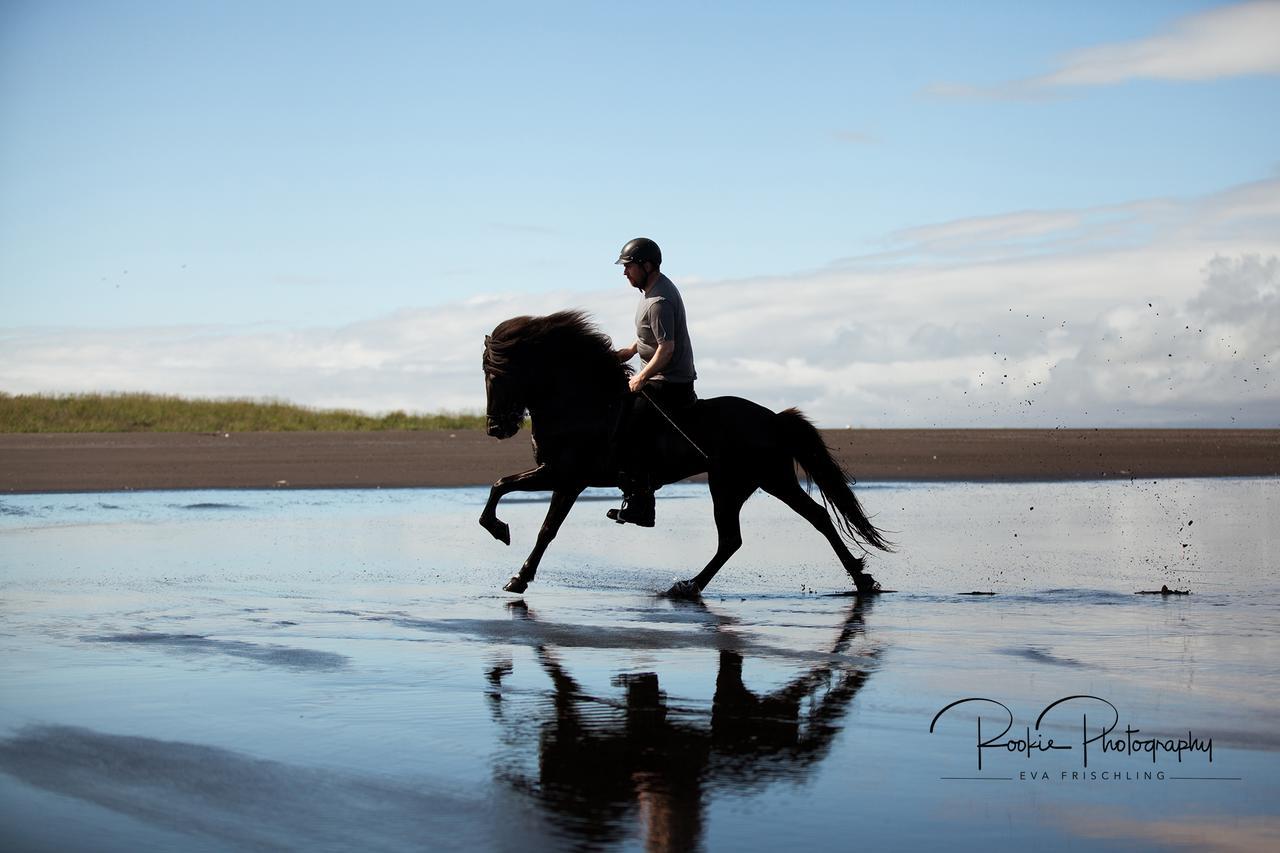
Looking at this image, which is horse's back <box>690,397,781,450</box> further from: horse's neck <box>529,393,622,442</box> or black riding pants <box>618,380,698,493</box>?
horse's neck <box>529,393,622,442</box>

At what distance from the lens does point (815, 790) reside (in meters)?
4.27

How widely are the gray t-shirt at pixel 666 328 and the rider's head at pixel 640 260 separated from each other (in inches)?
3.6

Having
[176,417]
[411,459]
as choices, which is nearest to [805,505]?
[411,459]

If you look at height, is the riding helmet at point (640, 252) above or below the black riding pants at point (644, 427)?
above

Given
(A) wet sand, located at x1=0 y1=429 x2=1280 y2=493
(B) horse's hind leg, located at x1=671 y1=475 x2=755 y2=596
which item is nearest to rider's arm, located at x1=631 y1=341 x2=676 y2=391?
(B) horse's hind leg, located at x1=671 y1=475 x2=755 y2=596

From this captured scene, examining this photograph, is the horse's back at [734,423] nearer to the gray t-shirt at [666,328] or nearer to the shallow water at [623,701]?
the gray t-shirt at [666,328]

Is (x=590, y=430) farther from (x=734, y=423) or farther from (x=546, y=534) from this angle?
(x=734, y=423)

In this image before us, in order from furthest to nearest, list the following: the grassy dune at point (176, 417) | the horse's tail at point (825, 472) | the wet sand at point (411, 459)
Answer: the grassy dune at point (176, 417)
the wet sand at point (411, 459)
the horse's tail at point (825, 472)

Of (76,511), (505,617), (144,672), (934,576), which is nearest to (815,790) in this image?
(144,672)

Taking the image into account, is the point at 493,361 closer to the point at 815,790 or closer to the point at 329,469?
the point at 815,790

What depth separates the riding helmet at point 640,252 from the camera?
9.46 m

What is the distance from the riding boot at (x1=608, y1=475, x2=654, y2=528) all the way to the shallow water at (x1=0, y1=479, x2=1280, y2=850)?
528 mm

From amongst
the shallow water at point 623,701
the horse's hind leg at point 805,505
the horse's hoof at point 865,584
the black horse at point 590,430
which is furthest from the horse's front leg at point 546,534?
the horse's hoof at point 865,584

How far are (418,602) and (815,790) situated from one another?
15.7 ft
